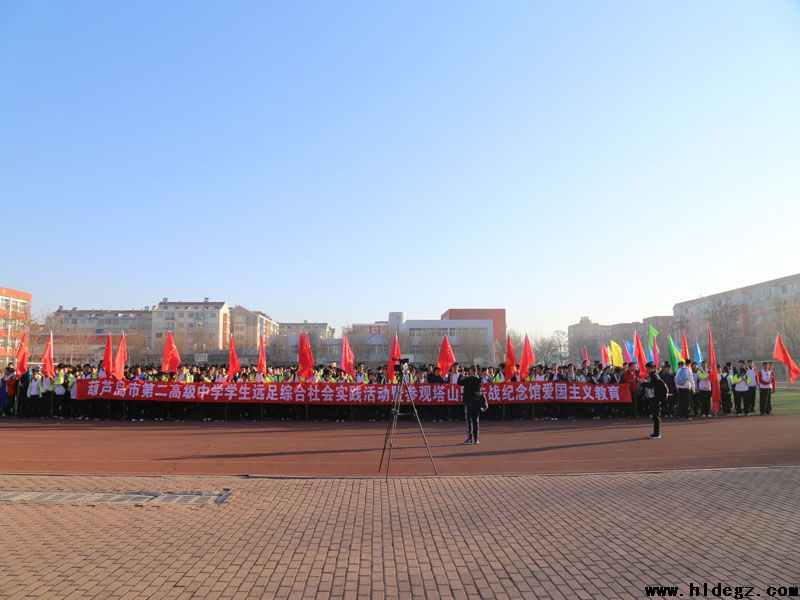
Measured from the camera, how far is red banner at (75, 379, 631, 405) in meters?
19.7

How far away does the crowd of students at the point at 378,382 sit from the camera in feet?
66.1

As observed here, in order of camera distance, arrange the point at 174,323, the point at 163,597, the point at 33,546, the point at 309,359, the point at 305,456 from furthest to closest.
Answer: the point at 174,323 → the point at 309,359 → the point at 305,456 → the point at 33,546 → the point at 163,597

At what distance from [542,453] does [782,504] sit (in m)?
5.48

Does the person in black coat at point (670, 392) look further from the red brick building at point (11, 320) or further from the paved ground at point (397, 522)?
the red brick building at point (11, 320)

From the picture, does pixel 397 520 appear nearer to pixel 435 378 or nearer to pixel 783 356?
pixel 435 378

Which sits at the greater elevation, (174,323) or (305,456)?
(174,323)

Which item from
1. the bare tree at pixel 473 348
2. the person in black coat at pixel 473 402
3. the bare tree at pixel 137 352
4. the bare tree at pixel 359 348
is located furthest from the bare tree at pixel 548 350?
the person in black coat at pixel 473 402

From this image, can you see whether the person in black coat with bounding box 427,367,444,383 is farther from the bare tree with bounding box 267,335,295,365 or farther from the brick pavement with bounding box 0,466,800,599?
the bare tree with bounding box 267,335,295,365

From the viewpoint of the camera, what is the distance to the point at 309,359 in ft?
69.8

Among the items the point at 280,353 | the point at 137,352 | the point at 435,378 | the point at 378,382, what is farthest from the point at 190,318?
the point at 435,378

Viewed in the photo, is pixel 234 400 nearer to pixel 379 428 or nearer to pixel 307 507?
pixel 379 428

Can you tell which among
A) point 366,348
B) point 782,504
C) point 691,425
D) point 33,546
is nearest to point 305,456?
point 33,546

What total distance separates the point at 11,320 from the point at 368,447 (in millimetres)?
54240

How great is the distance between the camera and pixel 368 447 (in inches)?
543
